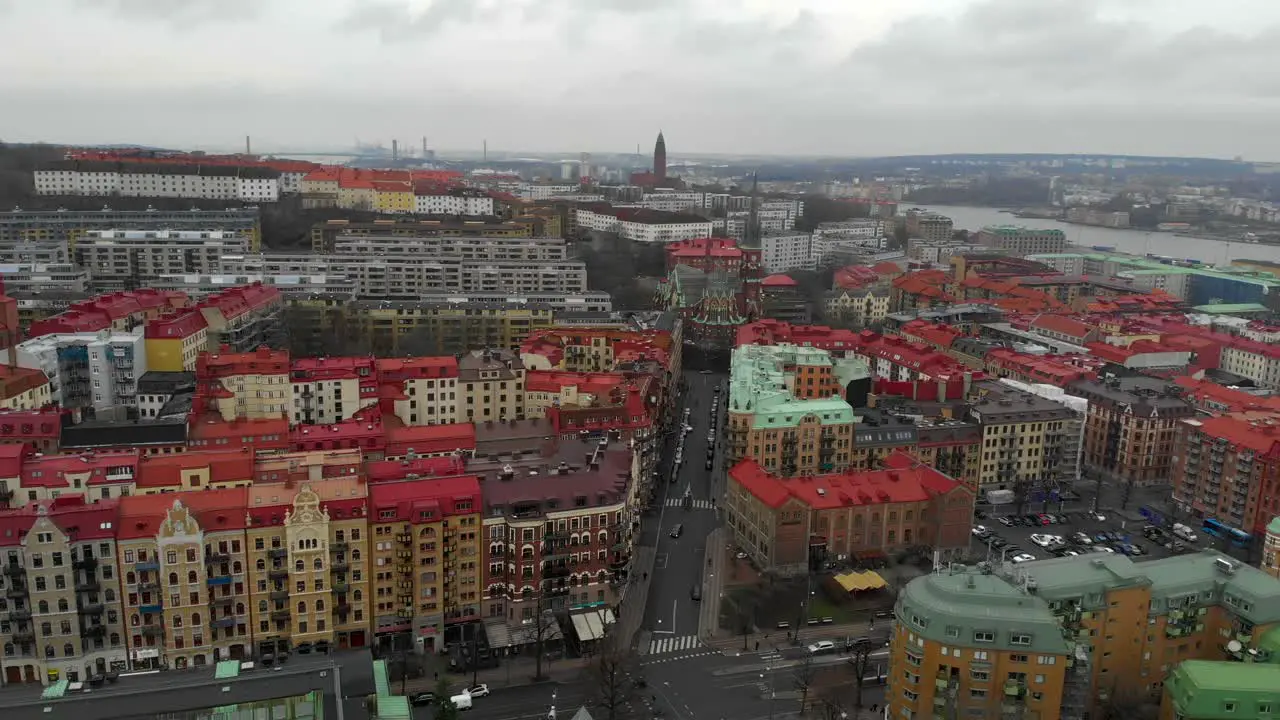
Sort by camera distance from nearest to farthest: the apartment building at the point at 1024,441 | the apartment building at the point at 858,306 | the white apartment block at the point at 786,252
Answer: the apartment building at the point at 1024,441, the apartment building at the point at 858,306, the white apartment block at the point at 786,252

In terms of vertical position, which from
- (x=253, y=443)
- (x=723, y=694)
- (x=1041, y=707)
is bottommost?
(x=723, y=694)

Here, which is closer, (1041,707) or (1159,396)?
(1041,707)

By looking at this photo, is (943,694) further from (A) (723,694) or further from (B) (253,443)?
(B) (253,443)

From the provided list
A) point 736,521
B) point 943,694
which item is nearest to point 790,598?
point 736,521

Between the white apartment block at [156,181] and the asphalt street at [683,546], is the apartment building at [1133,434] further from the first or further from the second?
the white apartment block at [156,181]

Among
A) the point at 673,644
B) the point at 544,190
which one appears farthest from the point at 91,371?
the point at 544,190

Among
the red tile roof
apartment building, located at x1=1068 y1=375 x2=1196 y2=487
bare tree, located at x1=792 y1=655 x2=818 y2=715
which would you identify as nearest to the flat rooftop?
bare tree, located at x1=792 y1=655 x2=818 y2=715

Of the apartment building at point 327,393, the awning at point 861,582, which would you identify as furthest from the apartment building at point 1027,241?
the awning at point 861,582

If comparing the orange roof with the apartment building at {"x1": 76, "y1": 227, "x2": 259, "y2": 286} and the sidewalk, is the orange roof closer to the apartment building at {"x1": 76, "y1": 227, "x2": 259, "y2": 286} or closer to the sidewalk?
the sidewalk
